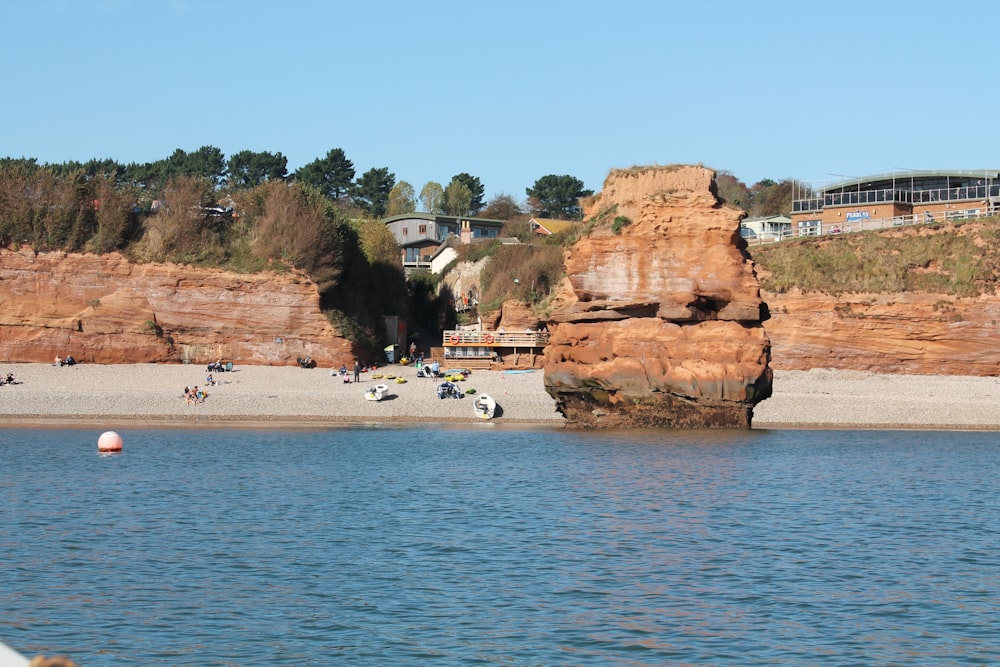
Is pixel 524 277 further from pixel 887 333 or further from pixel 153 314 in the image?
pixel 887 333

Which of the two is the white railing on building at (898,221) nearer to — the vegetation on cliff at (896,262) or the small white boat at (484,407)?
the vegetation on cliff at (896,262)

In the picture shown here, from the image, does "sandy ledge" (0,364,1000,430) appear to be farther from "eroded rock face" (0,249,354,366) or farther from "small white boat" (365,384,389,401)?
"eroded rock face" (0,249,354,366)

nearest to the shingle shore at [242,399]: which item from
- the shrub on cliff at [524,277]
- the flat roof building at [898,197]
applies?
the shrub on cliff at [524,277]

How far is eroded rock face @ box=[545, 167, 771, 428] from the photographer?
1540 inches

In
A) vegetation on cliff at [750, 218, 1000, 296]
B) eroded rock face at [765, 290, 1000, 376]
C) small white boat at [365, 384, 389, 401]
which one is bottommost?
small white boat at [365, 384, 389, 401]

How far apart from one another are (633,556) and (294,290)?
38.4 m

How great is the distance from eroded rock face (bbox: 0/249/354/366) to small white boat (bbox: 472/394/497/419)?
1278cm

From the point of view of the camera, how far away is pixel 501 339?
57531 mm

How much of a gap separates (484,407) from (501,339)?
14.0 metres

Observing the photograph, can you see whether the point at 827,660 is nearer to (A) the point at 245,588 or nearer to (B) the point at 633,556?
(B) the point at 633,556

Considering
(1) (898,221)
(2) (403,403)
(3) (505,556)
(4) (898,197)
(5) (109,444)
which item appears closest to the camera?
(3) (505,556)

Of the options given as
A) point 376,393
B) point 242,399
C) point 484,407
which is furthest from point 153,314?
point 484,407

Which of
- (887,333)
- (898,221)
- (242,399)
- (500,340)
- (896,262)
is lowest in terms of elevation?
(242,399)

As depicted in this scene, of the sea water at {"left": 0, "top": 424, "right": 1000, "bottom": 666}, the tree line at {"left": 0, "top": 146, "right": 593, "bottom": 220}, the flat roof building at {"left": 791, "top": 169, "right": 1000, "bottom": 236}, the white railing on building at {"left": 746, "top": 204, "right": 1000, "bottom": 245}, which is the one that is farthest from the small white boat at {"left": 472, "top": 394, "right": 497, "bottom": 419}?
the tree line at {"left": 0, "top": 146, "right": 593, "bottom": 220}
